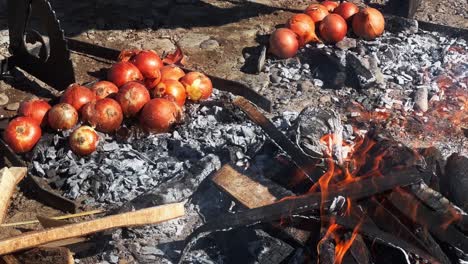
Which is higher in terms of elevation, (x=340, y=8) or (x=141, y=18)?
(x=340, y=8)

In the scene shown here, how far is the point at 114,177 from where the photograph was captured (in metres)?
5.44

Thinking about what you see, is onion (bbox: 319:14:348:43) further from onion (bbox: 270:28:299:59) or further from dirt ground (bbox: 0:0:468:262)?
dirt ground (bbox: 0:0:468:262)

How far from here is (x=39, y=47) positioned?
23.6 feet

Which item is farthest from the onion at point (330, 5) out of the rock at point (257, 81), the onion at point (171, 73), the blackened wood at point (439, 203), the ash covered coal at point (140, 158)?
the blackened wood at point (439, 203)

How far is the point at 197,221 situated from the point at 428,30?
5130 mm

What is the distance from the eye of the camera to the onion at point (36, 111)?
5.91m

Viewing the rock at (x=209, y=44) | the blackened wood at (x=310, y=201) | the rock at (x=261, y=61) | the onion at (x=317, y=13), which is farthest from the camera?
the rock at (x=209, y=44)

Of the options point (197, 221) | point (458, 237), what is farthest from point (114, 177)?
point (458, 237)

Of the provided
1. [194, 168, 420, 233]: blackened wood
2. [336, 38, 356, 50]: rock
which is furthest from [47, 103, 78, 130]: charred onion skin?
[336, 38, 356, 50]: rock

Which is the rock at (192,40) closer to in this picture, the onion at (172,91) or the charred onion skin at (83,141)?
the onion at (172,91)

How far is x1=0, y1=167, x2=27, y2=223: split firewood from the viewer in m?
4.91

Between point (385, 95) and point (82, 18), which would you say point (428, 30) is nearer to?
point (385, 95)

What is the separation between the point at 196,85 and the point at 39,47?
7.67ft

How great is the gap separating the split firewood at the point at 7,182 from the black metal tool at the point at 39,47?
1.77m
